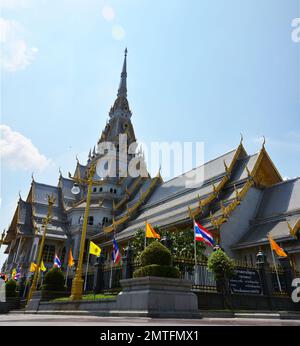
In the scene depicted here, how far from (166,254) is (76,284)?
16.3 feet

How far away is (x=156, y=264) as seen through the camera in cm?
940

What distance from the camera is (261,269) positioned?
14258 millimetres

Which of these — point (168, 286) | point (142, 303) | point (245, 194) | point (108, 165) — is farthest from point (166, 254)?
point (108, 165)

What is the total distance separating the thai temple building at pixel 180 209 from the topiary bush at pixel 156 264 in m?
6.46

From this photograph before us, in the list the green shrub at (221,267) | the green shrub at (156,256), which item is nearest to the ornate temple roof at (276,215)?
the green shrub at (221,267)

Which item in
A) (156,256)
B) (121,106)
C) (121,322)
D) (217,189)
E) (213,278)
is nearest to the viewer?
(121,322)

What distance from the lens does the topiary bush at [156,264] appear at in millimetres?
9070

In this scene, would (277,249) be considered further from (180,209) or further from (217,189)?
(180,209)

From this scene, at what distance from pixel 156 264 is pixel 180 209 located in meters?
18.9

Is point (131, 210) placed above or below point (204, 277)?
above

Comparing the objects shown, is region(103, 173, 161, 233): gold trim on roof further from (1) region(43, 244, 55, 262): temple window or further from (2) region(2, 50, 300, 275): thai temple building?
(1) region(43, 244, 55, 262): temple window

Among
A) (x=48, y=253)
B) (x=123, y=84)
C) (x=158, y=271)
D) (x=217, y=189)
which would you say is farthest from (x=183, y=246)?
(x=123, y=84)

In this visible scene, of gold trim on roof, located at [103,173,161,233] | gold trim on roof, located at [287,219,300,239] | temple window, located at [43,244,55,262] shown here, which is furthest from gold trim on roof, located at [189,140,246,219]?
temple window, located at [43,244,55,262]

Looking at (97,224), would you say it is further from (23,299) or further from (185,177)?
(23,299)
